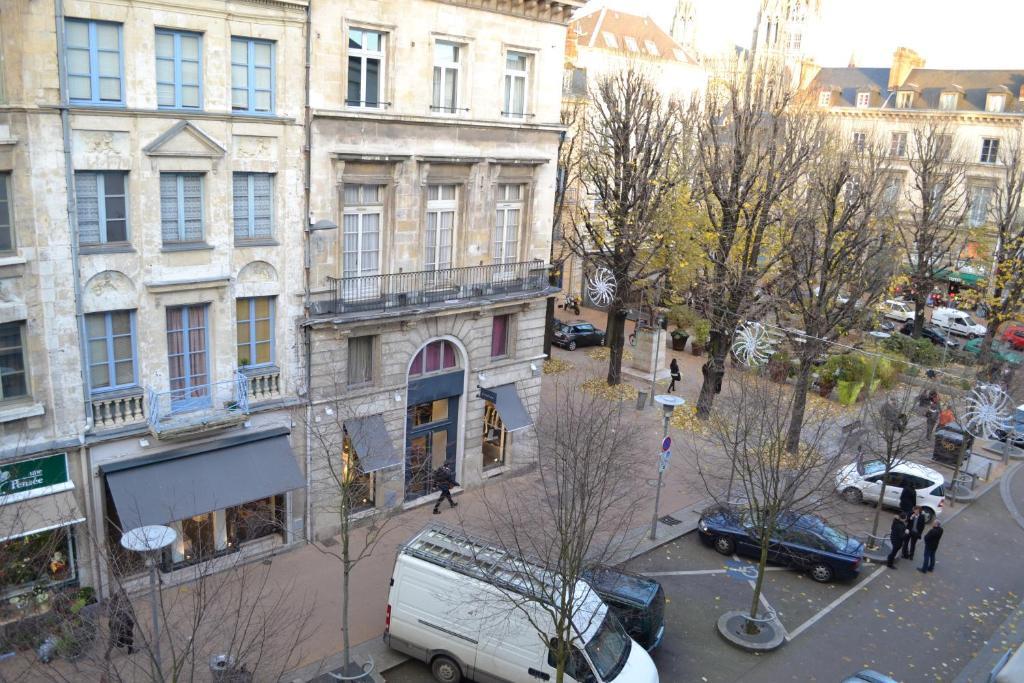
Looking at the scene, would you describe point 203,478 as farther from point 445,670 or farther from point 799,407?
point 799,407

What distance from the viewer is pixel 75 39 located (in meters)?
15.8

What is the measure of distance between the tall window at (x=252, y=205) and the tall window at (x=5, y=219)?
4.59m

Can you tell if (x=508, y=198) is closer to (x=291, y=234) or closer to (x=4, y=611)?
(x=291, y=234)

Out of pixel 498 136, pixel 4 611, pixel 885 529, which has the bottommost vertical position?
pixel 885 529

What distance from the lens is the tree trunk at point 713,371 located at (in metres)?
32.5

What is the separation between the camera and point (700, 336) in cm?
4300

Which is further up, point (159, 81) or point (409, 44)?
point (409, 44)

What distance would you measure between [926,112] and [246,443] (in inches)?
2467

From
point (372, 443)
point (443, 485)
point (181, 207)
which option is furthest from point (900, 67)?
point (181, 207)

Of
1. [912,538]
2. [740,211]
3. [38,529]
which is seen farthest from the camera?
[740,211]

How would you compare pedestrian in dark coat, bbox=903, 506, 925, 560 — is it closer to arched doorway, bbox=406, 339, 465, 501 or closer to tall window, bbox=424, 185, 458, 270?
arched doorway, bbox=406, 339, 465, 501

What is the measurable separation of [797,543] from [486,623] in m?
9.97

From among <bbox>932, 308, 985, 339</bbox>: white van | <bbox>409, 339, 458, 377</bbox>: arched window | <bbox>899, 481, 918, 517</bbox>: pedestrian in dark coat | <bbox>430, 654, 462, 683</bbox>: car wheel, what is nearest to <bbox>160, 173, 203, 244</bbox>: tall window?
<bbox>409, 339, 458, 377</bbox>: arched window

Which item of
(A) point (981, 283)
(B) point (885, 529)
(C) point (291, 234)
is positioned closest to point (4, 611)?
(C) point (291, 234)
